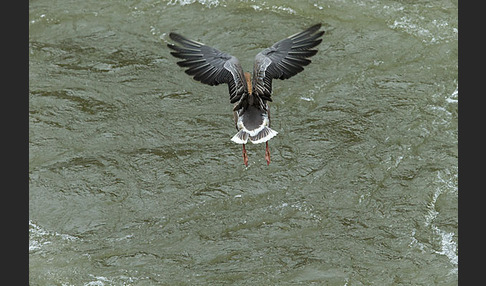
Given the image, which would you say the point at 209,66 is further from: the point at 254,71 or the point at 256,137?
the point at 256,137

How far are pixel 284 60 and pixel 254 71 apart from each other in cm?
47

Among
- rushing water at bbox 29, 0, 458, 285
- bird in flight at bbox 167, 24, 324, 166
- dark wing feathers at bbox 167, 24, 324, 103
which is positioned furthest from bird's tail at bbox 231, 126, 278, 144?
rushing water at bbox 29, 0, 458, 285

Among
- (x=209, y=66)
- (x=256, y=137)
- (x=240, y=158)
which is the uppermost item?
(x=209, y=66)

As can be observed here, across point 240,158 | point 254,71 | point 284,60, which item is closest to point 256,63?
point 254,71

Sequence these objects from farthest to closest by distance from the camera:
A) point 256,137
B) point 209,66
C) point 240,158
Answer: point 240,158 → point 209,66 → point 256,137

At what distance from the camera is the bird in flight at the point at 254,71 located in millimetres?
9047

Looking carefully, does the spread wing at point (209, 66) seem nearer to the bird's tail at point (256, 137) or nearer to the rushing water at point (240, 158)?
the bird's tail at point (256, 137)

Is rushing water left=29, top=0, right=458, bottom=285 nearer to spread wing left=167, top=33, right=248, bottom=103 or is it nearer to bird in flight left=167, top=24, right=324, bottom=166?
bird in flight left=167, top=24, right=324, bottom=166

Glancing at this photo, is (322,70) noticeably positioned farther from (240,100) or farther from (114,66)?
(114,66)

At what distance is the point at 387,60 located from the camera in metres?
11.7

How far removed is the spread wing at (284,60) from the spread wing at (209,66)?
0.28m

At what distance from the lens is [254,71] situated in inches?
366

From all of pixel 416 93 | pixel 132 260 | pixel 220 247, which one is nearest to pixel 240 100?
pixel 220 247

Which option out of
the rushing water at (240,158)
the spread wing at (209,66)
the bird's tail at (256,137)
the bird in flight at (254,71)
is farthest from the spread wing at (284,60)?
the rushing water at (240,158)
